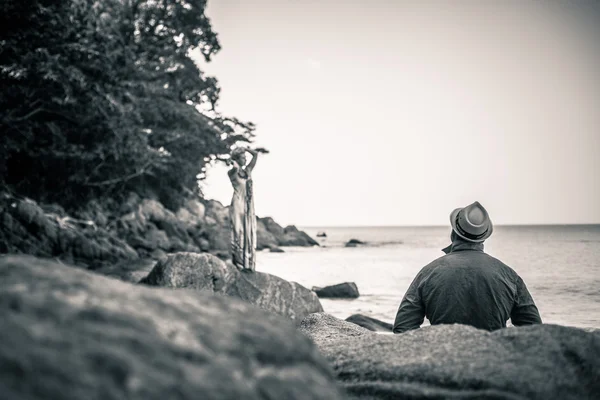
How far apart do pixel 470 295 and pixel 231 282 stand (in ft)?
24.1

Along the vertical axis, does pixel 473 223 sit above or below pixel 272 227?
above

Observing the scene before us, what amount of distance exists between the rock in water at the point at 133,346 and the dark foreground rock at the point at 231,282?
8.10 meters

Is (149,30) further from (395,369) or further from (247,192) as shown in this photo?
(395,369)

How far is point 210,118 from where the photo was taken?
1391 inches

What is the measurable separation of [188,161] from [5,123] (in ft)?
54.5

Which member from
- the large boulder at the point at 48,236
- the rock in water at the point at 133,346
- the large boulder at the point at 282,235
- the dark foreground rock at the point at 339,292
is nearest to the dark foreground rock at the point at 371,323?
the dark foreground rock at the point at 339,292

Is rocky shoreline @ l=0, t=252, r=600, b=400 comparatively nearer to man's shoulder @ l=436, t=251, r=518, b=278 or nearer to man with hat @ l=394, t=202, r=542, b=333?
man with hat @ l=394, t=202, r=542, b=333

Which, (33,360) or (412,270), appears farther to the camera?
(412,270)

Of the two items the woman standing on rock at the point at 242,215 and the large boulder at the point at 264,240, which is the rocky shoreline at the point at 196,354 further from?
the large boulder at the point at 264,240

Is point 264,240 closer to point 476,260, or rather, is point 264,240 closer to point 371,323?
point 371,323

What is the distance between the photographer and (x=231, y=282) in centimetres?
1010

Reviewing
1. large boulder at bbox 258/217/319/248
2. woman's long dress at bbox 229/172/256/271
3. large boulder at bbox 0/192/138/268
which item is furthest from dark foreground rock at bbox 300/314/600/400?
large boulder at bbox 258/217/319/248

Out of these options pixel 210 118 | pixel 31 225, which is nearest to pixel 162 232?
pixel 210 118

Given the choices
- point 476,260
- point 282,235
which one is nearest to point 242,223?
point 476,260
